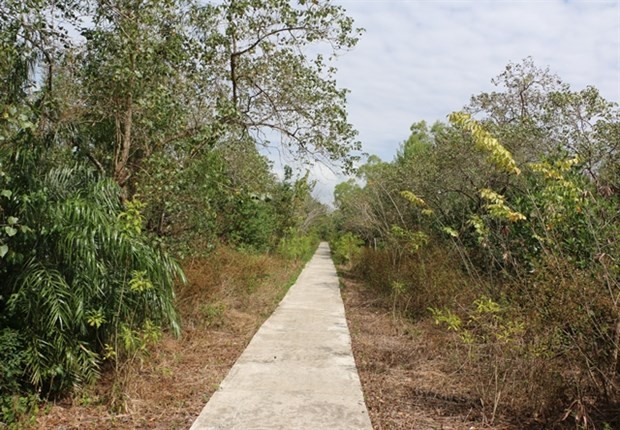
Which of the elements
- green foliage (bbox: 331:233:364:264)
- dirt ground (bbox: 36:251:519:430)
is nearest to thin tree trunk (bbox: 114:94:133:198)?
dirt ground (bbox: 36:251:519:430)

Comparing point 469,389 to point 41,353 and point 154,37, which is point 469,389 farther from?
point 154,37

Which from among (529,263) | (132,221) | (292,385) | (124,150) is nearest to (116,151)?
(124,150)

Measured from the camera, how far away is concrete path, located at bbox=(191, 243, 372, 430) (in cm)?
404

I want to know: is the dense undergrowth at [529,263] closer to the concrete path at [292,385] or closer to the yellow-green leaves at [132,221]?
the concrete path at [292,385]

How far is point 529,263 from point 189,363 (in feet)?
14.0

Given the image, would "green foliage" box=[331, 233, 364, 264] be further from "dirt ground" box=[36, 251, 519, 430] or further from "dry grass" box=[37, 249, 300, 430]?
"dirt ground" box=[36, 251, 519, 430]

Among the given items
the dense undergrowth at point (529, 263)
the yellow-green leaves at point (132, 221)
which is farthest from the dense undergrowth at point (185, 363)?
the dense undergrowth at point (529, 263)

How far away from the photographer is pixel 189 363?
5770 mm

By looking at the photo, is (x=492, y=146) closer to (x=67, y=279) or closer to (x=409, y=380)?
(x=409, y=380)

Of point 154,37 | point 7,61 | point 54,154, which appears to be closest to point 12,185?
point 54,154

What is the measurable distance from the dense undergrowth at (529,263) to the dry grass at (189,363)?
8.79ft

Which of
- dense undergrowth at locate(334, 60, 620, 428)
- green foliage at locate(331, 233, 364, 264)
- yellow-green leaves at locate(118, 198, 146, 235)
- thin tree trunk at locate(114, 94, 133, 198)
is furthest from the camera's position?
green foliage at locate(331, 233, 364, 264)

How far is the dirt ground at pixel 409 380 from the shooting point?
421 cm

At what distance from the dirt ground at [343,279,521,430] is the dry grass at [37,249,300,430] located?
165 cm
